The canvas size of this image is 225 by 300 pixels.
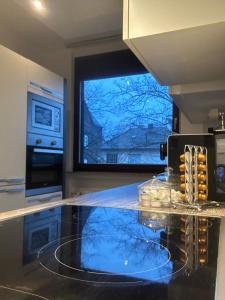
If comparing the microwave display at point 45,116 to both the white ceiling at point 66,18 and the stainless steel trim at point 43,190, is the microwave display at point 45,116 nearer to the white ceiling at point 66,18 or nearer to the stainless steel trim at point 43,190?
the stainless steel trim at point 43,190

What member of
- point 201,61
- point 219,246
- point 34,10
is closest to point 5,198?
point 34,10

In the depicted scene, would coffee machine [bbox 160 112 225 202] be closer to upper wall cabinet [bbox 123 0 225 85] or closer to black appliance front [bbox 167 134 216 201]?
black appliance front [bbox 167 134 216 201]

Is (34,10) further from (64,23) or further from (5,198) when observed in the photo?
(5,198)

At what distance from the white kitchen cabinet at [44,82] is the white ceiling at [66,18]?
1.28 feet

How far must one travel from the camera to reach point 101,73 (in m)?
3.11

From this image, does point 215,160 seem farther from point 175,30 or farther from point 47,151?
point 47,151

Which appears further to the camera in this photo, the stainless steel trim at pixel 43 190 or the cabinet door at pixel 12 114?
the stainless steel trim at pixel 43 190

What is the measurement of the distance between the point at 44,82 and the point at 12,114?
1.72 ft

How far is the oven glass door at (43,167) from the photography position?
236 cm

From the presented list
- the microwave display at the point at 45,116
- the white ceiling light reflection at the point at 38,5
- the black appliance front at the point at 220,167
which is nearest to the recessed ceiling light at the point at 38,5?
the white ceiling light reflection at the point at 38,5

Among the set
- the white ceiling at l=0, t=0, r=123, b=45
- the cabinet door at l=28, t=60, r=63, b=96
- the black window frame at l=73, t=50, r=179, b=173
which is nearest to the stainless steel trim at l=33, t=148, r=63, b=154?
the black window frame at l=73, t=50, r=179, b=173

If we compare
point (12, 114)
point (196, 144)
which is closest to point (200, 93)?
point (196, 144)

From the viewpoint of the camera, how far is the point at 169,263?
482mm

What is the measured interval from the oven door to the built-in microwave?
16cm
